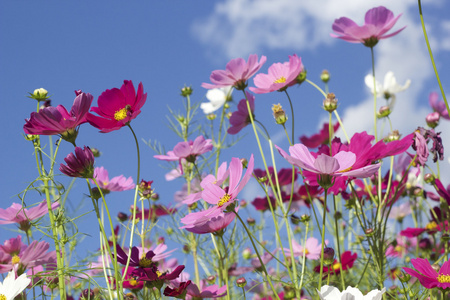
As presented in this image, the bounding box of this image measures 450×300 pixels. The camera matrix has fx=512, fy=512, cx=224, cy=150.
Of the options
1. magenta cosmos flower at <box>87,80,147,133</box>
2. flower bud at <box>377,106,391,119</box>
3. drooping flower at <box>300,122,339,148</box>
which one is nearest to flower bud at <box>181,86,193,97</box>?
drooping flower at <box>300,122,339,148</box>

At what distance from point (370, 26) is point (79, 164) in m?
0.76

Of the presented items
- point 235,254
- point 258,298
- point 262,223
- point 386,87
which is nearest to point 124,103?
point 235,254

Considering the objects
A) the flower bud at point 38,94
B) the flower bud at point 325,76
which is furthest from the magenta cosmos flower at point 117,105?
the flower bud at point 325,76

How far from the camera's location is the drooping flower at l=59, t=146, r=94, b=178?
30.5 inches

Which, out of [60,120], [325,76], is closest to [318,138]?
[325,76]

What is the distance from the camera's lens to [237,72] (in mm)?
1188

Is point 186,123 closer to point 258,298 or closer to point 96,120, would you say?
point 258,298

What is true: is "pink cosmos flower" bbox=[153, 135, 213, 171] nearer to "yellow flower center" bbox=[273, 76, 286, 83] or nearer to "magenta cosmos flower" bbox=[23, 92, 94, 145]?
"yellow flower center" bbox=[273, 76, 286, 83]

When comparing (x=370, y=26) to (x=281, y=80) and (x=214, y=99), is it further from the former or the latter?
(x=214, y=99)

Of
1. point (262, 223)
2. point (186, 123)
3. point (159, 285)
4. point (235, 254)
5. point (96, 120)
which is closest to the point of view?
point (96, 120)

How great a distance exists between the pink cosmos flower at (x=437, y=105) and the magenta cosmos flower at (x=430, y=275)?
0.98m

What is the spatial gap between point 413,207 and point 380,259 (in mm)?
844

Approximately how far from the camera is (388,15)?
119 centimetres

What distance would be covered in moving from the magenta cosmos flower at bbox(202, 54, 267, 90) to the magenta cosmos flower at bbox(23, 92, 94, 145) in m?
0.43
